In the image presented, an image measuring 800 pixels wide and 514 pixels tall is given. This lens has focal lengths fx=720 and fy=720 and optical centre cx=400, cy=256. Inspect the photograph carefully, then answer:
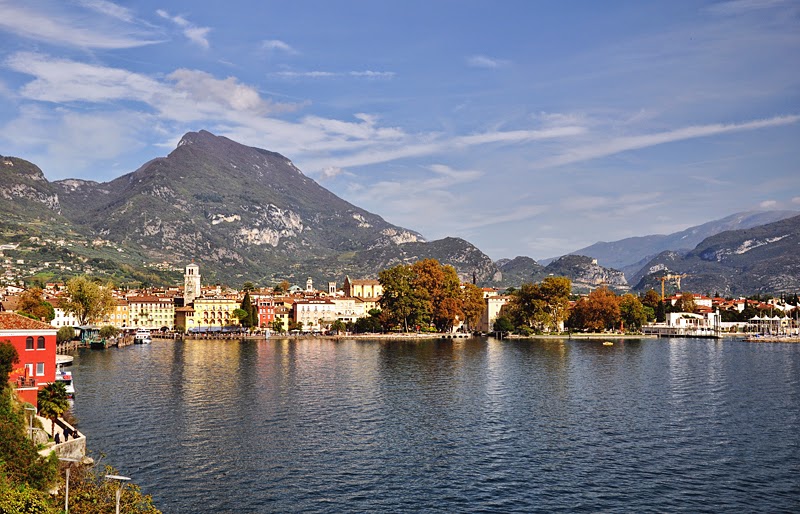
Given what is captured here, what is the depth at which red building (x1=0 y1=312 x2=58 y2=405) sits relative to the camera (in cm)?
3797

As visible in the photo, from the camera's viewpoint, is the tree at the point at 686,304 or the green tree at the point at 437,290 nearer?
the green tree at the point at 437,290

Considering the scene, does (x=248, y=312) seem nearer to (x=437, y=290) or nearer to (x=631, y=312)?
(x=437, y=290)

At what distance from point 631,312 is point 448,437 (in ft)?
413

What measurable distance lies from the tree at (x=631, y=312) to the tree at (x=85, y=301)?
103 metres

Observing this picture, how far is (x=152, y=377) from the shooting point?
66.6 meters

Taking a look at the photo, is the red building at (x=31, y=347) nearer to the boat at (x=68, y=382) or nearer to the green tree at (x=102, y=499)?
the boat at (x=68, y=382)

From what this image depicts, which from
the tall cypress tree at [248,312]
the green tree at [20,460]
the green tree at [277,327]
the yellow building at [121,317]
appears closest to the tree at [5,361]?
the green tree at [20,460]

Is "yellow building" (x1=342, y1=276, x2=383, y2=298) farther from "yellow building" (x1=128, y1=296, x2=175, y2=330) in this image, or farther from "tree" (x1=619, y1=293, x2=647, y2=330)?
"tree" (x1=619, y1=293, x2=647, y2=330)

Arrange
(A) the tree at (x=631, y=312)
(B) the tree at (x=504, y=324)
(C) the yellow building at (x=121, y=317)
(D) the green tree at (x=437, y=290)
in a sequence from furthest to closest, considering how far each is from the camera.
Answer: (C) the yellow building at (x=121, y=317)
(A) the tree at (x=631, y=312)
(B) the tree at (x=504, y=324)
(D) the green tree at (x=437, y=290)

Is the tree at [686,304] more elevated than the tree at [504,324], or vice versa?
the tree at [686,304]

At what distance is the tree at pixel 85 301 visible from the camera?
124 m

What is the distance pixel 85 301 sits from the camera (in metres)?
125

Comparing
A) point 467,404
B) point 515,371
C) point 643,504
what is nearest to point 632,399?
point 467,404

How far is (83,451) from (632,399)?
3800 cm
